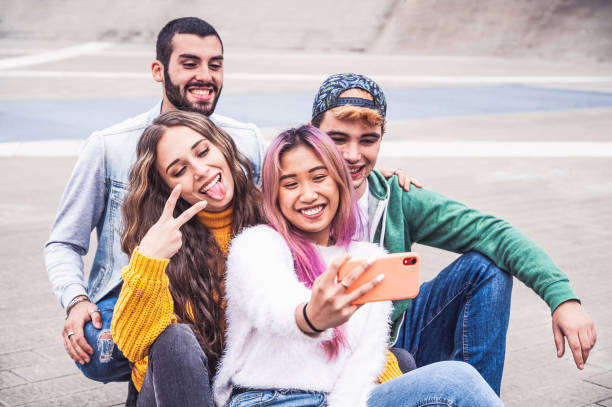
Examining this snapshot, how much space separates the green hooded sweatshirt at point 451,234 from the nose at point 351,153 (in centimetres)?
19

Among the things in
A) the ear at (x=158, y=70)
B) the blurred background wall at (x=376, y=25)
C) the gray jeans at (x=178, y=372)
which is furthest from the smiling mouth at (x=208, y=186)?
the blurred background wall at (x=376, y=25)

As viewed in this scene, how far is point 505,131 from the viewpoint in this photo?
11258mm

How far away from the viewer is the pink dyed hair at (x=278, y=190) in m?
2.50

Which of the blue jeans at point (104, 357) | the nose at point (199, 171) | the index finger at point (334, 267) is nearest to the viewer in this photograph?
the index finger at point (334, 267)

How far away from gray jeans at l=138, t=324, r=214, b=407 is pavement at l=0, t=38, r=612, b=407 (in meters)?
1.44

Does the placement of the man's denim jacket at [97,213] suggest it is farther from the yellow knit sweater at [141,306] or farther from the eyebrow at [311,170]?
the eyebrow at [311,170]

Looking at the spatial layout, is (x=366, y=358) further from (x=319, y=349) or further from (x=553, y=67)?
(x=553, y=67)

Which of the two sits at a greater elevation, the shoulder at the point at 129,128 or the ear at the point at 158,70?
the ear at the point at 158,70

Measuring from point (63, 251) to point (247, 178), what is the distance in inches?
33.8

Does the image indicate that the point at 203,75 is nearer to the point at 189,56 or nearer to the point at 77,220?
the point at 189,56

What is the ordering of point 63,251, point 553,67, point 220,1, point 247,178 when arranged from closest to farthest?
point 247,178 < point 63,251 < point 553,67 < point 220,1

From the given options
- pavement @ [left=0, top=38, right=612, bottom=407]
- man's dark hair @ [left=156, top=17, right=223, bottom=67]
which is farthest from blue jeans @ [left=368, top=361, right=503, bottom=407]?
man's dark hair @ [left=156, top=17, right=223, bottom=67]

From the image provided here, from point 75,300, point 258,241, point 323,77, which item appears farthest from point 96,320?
point 323,77

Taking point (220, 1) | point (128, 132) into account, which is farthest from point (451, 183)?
point (220, 1)
